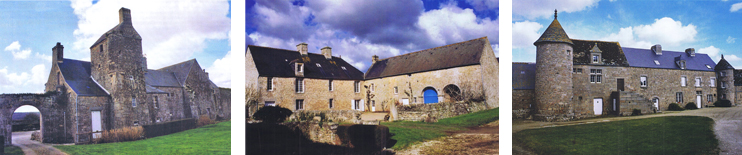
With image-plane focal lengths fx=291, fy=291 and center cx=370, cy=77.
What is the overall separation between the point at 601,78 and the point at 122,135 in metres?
13.7

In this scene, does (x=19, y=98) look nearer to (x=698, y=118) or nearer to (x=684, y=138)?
(x=684, y=138)

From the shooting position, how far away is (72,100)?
7168mm

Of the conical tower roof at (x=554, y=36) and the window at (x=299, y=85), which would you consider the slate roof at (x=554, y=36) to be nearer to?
the conical tower roof at (x=554, y=36)

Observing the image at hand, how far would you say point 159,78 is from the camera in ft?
25.8

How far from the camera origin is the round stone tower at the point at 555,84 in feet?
28.7

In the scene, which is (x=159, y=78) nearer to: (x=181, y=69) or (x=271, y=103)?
(x=181, y=69)

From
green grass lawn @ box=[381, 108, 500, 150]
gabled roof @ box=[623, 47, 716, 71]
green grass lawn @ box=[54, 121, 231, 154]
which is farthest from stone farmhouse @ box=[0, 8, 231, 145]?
gabled roof @ box=[623, 47, 716, 71]

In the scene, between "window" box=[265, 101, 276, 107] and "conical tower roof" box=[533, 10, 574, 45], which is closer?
"window" box=[265, 101, 276, 107]

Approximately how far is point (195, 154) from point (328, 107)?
145 inches

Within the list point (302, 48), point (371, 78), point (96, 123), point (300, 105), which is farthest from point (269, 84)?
point (96, 123)

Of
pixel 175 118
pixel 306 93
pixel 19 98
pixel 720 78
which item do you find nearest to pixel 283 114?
pixel 306 93

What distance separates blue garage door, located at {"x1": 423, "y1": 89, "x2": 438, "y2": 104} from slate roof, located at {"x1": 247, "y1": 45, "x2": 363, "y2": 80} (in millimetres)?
2078

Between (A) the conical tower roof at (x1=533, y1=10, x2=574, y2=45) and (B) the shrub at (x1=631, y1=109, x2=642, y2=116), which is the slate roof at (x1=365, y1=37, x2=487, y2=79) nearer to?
(A) the conical tower roof at (x1=533, y1=10, x2=574, y2=45)

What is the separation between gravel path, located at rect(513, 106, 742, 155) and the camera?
25.3 ft
